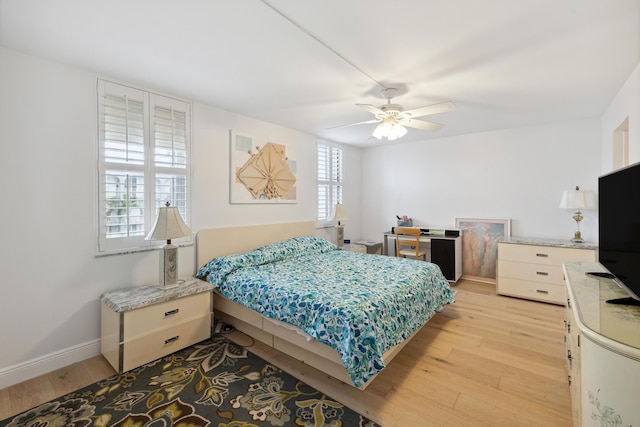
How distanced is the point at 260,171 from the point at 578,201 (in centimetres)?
404

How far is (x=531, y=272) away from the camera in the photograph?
145 inches

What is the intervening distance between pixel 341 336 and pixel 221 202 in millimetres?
2204

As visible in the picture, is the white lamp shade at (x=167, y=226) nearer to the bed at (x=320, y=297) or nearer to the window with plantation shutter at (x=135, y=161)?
the window with plantation shutter at (x=135, y=161)

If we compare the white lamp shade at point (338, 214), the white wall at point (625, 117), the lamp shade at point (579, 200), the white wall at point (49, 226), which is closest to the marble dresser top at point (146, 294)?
the white wall at point (49, 226)

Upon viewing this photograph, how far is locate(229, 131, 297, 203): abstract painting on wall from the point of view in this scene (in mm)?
3477

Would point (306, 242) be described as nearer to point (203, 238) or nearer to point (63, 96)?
point (203, 238)

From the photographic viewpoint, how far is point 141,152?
8.69 feet

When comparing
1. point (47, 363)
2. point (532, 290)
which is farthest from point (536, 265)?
point (47, 363)

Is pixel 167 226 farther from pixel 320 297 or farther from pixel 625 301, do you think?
pixel 625 301

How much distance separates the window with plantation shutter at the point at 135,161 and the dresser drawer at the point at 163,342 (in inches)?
32.9

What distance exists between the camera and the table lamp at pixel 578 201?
3.48 metres

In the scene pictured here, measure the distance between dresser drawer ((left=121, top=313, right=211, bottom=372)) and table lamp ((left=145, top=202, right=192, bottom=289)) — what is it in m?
0.39

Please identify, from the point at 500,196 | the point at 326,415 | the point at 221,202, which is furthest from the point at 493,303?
the point at 221,202

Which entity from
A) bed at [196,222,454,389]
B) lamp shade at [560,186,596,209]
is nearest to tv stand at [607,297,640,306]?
bed at [196,222,454,389]
